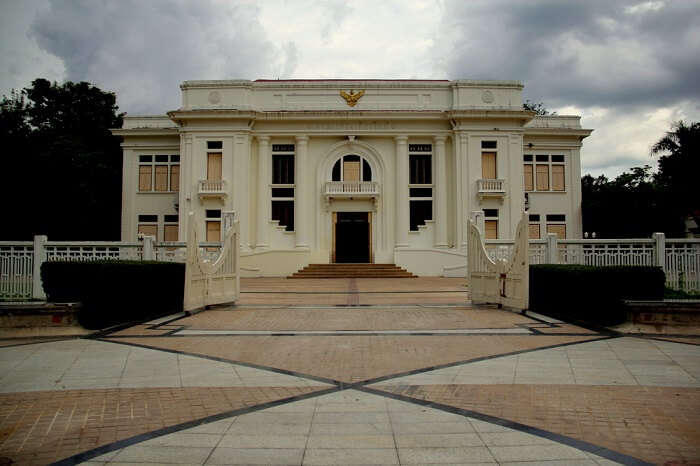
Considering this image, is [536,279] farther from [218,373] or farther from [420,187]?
[420,187]

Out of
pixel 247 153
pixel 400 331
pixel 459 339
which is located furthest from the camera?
pixel 247 153

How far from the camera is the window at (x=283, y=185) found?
30.2m

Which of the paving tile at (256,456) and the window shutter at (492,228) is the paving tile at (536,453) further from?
the window shutter at (492,228)

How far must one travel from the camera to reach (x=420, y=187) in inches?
1192

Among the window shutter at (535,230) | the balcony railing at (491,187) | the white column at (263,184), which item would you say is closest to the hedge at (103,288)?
the white column at (263,184)

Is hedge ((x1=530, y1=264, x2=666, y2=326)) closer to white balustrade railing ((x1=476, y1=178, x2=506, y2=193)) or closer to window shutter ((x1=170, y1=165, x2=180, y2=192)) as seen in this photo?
white balustrade railing ((x1=476, y1=178, x2=506, y2=193))

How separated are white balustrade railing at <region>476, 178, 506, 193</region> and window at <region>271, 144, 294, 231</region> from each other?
1049cm

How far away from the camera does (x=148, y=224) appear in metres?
31.7

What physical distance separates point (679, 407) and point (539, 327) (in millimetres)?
4437

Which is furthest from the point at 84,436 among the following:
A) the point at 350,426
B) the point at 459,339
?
the point at 459,339

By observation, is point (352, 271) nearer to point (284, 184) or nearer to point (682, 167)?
point (284, 184)

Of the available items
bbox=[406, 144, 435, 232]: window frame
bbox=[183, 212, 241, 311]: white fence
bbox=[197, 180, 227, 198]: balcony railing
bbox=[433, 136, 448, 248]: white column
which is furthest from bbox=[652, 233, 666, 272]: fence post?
bbox=[197, 180, 227, 198]: balcony railing

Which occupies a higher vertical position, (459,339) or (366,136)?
(366,136)

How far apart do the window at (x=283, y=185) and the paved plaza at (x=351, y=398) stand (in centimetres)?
2162
